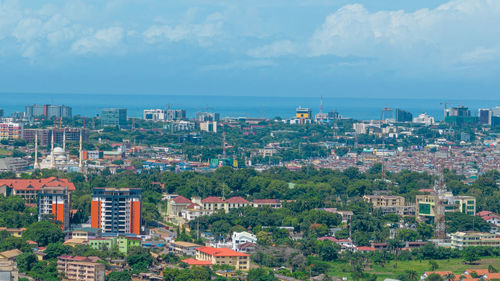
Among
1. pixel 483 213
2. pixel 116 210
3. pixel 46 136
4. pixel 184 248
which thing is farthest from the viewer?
pixel 46 136

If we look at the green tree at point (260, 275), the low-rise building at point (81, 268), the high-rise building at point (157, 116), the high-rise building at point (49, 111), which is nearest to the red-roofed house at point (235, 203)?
the green tree at point (260, 275)

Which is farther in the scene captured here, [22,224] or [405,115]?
[405,115]

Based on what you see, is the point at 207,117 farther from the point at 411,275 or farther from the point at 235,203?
the point at 411,275

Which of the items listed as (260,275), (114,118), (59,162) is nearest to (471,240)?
(260,275)

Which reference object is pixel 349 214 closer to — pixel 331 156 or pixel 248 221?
pixel 248 221

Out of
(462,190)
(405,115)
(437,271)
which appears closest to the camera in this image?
(437,271)

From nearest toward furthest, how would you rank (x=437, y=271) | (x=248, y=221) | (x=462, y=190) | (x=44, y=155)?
1. (x=437, y=271)
2. (x=248, y=221)
3. (x=462, y=190)
4. (x=44, y=155)

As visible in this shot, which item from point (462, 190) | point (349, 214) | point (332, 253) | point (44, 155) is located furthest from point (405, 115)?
point (332, 253)
